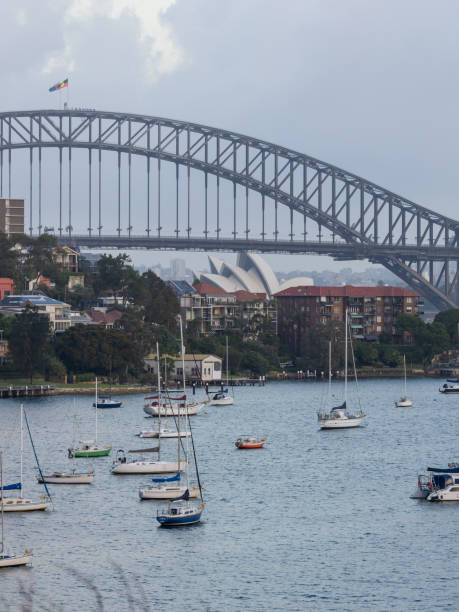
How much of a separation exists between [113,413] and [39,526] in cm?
5186

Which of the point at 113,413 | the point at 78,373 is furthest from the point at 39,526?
the point at 78,373

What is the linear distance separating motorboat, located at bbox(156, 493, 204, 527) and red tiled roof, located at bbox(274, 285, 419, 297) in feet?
394

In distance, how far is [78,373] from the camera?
132m

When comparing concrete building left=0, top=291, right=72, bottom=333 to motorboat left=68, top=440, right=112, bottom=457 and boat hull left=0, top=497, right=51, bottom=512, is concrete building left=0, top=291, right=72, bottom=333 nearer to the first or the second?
motorboat left=68, top=440, right=112, bottom=457

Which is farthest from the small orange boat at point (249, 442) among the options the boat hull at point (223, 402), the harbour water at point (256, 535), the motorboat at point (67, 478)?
the boat hull at point (223, 402)

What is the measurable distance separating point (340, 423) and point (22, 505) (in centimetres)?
4207

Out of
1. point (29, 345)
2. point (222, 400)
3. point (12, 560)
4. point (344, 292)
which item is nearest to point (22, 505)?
point (12, 560)

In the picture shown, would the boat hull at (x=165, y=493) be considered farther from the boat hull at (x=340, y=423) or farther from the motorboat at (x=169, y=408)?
the boat hull at (x=340, y=423)

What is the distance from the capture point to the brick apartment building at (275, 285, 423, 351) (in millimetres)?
176000

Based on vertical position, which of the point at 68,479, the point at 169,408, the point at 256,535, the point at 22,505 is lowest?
the point at 256,535

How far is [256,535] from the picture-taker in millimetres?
57438

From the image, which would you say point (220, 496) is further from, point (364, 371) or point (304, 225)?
point (304, 225)

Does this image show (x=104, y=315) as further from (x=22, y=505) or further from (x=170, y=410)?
(x=22, y=505)

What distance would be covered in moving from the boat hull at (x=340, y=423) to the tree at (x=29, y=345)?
1491 inches
